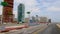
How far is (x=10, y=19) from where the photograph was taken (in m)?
189

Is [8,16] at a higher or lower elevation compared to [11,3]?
lower

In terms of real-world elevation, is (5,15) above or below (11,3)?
below

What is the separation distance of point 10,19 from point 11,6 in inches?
581

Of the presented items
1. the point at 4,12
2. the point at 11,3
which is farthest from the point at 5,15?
the point at 11,3

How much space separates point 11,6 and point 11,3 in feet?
17.8

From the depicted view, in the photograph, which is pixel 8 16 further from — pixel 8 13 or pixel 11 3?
pixel 11 3

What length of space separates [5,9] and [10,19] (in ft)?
38.5

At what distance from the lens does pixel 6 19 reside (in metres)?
193

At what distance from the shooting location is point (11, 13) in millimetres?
189625

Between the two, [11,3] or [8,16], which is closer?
[8,16]

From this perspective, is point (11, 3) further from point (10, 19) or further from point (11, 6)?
point (10, 19)

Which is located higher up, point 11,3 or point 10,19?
point 11,3

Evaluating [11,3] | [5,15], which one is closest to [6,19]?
[5,15]

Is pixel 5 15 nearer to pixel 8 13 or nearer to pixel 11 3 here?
pixel 8 13
